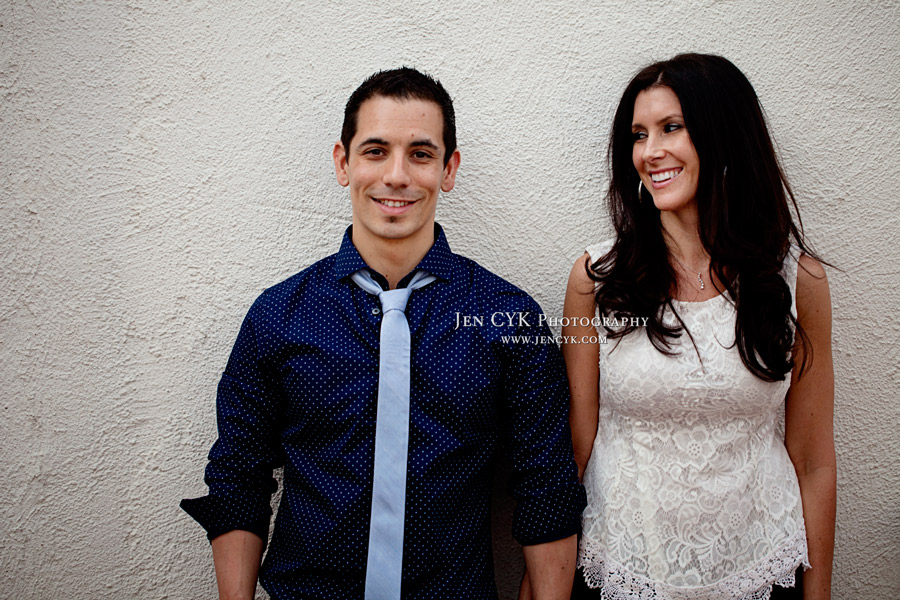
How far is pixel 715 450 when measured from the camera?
148cm

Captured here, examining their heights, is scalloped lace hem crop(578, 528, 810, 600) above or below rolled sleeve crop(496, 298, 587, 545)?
below

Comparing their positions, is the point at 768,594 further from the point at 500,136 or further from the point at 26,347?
the point at 26,347

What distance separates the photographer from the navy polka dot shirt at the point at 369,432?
1382mm

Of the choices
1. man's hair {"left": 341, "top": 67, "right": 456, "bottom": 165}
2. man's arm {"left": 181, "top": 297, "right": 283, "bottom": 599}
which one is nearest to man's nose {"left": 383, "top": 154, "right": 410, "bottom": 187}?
man's hair {"left": 341, "top": 67, "right": 456, "bottom": 165}

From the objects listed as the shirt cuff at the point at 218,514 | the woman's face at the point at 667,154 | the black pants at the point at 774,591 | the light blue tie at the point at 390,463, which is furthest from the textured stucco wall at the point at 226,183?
the black pants at the point at 774,591

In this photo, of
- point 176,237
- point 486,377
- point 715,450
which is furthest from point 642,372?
point 176,237

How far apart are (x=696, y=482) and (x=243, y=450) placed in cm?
119

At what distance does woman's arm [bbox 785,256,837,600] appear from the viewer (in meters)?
1.54

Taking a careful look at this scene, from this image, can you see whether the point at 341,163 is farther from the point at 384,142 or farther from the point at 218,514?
the point at 218,514

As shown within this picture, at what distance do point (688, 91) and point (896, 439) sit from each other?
1.40 metres

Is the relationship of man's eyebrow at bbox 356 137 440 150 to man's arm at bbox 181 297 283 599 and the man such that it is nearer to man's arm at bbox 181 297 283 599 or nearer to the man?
the man

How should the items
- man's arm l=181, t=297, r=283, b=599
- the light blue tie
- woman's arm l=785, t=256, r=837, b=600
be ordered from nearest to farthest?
the light blue tie
man's arm l=181, t=297, r=283, b=599
woman's arm l=785, t=256, r=837, b=600

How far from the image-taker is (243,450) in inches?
57.5

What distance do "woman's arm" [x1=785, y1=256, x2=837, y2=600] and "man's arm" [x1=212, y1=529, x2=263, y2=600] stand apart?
153cm
